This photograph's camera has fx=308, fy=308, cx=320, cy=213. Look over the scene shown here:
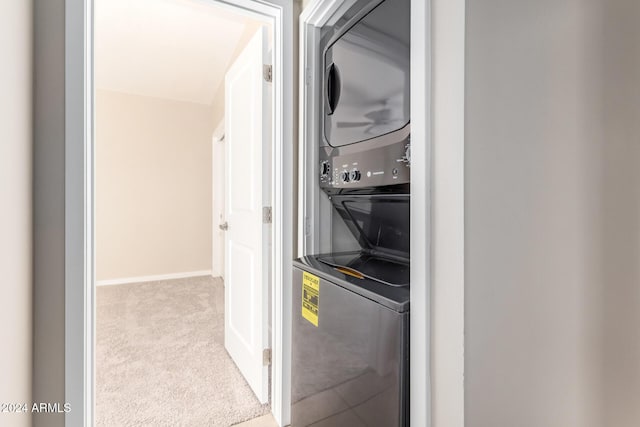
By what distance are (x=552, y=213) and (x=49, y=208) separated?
1476mm

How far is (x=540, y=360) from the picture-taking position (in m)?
0.67

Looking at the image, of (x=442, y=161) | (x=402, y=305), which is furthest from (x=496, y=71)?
(x=402, y=305)

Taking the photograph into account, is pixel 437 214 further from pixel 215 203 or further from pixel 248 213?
pixel 215 203

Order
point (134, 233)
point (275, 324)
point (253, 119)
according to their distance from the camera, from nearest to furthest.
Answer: point (275, 324) → point (253, 119) → point (134, 233)

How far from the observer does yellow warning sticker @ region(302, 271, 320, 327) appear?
1.15 meters

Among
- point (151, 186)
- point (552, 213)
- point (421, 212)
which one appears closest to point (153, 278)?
point (151, 186)

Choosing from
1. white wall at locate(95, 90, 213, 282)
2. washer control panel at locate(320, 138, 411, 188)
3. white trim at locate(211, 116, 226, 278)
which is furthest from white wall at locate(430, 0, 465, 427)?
white wall at locate(95, 90, 213, 282)

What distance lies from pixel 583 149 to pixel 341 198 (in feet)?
3.12

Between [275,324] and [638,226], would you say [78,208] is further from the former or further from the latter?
[638,226]

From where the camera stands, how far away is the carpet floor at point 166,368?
168 cm

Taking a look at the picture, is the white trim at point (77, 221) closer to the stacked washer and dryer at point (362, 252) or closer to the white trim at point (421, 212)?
the stacked washer and dryer at point (362, 252)

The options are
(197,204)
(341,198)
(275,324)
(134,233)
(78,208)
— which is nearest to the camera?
(78,208)

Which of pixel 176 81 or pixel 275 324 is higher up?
pixel 176 81

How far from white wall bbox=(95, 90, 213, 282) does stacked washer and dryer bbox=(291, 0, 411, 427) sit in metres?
3.83
